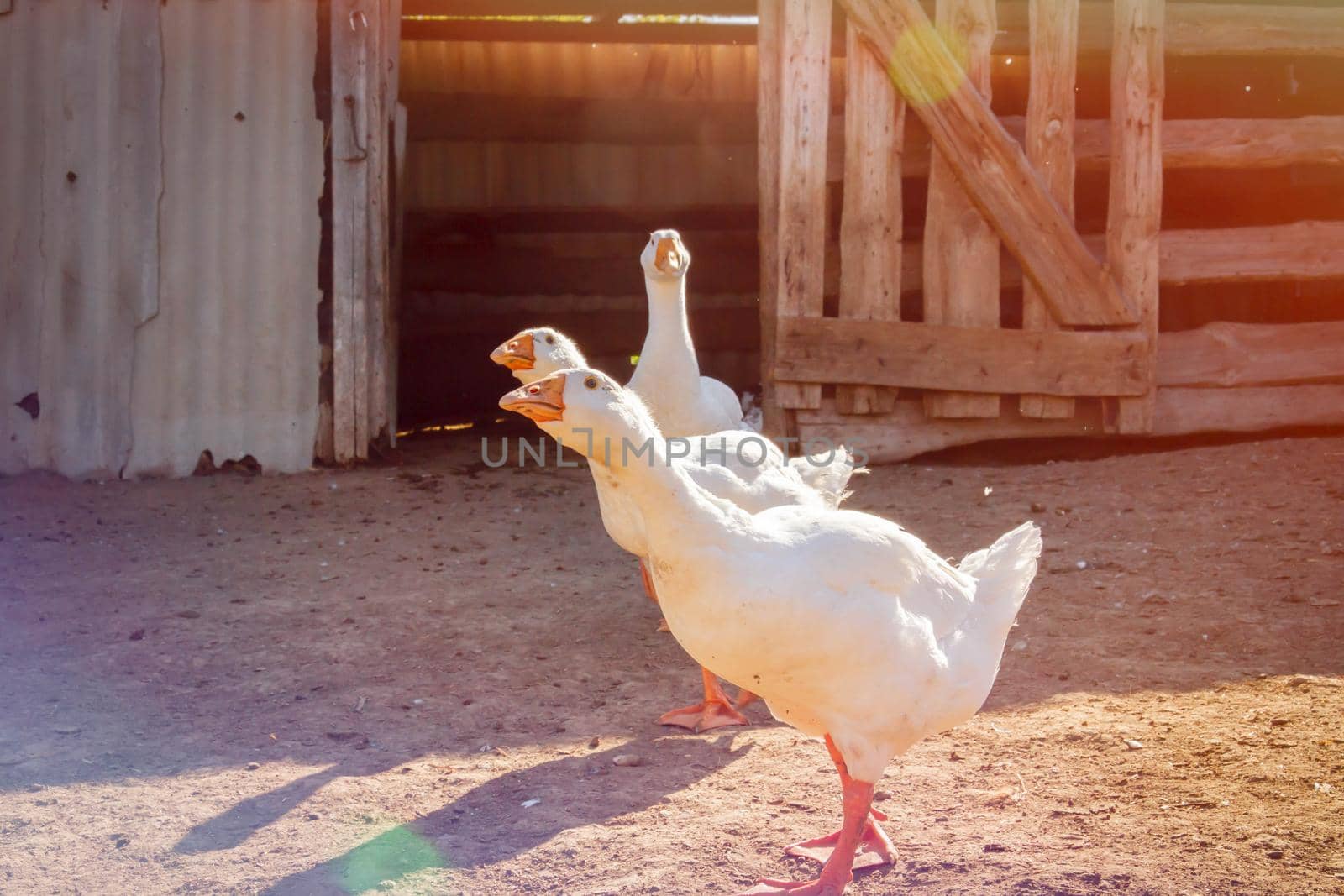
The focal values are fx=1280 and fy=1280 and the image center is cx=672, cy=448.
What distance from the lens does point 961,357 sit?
8.18 meters

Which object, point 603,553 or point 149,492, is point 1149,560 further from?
point 149,492

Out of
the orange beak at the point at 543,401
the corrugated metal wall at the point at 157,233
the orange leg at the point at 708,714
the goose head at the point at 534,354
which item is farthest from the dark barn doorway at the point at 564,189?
the orange beak at the point at 543,401

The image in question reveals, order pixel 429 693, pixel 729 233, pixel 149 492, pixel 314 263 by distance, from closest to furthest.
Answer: pixel 429 693 → pixel 149 492 → pixel 314 263 → pixel 729 233

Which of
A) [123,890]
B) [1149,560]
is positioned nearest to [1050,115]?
[1149,560]

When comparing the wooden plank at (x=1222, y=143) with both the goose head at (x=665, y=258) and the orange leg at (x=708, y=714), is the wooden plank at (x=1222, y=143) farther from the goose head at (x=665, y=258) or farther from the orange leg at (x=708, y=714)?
the orange leg at (x=708, y=714)

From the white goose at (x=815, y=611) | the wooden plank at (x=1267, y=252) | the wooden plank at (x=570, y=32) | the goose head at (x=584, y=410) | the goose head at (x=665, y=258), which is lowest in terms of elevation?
the white goose at (x=815, y=611)

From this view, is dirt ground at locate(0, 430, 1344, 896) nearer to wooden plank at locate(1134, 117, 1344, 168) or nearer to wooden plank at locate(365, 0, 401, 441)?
wooden plank at locate(365, 0, 401, 441)

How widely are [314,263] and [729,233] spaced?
221 inches

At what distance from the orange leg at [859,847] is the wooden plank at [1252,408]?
18.5 ft

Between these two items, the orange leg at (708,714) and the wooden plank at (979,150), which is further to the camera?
the wooden plank at (979,150)

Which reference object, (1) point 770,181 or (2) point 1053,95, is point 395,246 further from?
(2) point 1053,95

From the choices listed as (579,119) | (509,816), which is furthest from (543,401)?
(579,119)

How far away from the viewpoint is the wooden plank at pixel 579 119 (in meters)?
12.0

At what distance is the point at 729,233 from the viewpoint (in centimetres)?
1315
